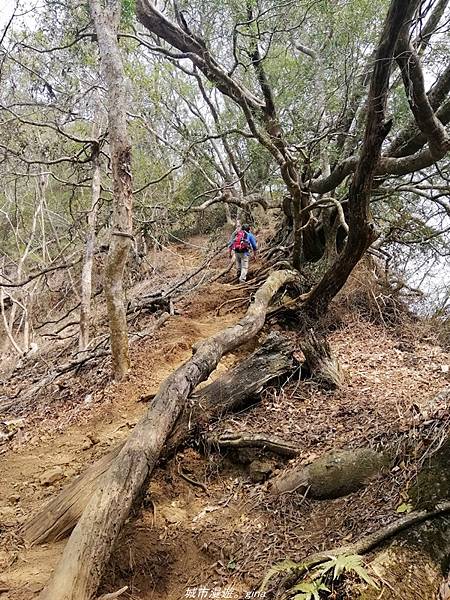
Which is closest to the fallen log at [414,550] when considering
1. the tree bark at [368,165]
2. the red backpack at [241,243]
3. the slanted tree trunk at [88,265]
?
the tree bark at [368,165]

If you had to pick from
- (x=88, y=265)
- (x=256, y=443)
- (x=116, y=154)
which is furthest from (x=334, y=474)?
(x=88, y=265)

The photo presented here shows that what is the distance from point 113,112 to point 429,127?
13.6 feet

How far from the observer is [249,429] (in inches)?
180

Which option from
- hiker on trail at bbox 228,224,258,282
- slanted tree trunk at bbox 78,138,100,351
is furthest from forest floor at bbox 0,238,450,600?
hiker on trail at bbox 228,224,258,282

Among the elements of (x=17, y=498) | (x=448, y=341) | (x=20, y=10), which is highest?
(x=20, y=10)

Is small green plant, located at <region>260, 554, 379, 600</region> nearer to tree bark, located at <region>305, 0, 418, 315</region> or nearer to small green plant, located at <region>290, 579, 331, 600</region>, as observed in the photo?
small green plant, located at <region>290, 579, 331, 600</region>

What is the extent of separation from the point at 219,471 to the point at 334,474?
4.14 feet

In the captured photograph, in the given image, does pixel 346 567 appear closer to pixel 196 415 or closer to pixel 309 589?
pixel 309 589

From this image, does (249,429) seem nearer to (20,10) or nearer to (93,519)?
(93,519)

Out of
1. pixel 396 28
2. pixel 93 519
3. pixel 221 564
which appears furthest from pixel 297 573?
pixel 396 28

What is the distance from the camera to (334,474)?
344 cm

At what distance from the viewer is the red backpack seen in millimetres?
10383

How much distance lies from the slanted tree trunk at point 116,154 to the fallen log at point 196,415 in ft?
6.97

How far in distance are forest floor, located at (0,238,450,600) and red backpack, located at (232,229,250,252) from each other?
379 cm
